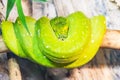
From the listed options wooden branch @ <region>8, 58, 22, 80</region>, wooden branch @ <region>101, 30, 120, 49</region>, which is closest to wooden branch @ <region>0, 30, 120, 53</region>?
wooden branch @ <region>101, 30, 120, 49</region>

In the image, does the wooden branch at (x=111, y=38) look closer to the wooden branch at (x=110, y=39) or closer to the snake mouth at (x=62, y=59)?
the wooden branch at (x=110, y=39)

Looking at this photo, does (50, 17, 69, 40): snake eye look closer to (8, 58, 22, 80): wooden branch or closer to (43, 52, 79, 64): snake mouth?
(43, 52, 79, 64): snake mouth

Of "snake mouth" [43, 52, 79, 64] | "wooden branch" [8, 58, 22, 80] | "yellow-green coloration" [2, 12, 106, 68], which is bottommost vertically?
"wooden branch" [8, 58, 22, 80]

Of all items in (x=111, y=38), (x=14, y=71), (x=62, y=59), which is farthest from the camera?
(x=14, y=71)

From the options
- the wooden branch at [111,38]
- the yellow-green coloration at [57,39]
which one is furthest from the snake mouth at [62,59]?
the wooden branch at [111,38]

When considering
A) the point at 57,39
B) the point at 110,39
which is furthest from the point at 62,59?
the point at 110,39

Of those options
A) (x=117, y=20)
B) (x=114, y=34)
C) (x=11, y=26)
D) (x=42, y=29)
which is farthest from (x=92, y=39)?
(x=117, y=20)

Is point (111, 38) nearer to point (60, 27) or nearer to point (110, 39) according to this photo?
point (110, 39)

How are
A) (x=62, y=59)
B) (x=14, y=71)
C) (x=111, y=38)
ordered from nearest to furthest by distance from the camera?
(x=62, y=59) < (x=111, y=38) < (x=14, y=71)
